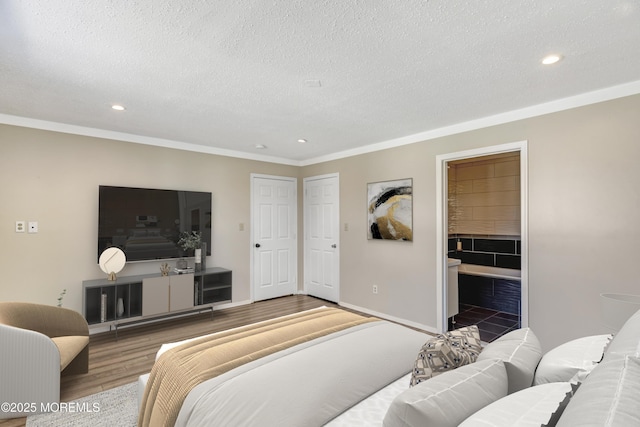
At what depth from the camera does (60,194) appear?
3.50m

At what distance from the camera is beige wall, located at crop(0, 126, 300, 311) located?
3.25 meters

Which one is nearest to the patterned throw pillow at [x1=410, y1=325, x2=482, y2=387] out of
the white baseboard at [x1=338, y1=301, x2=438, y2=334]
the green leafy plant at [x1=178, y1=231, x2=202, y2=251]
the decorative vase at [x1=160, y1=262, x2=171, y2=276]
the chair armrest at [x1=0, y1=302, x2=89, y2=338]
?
the white baseboard at [x1=338, y1=301, x2=438, y2=334]

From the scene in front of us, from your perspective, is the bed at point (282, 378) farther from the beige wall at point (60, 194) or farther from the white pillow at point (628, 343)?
the beige wall at point (60, 194)

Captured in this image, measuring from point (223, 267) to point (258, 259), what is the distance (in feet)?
2.07

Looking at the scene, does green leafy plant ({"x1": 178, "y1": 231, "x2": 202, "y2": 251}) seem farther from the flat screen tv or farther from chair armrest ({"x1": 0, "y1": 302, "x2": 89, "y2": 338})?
chair armrest ({"x1": 0, "y1": 302, "x2": 89, "y2": 338})

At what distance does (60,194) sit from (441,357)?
13.7 feet

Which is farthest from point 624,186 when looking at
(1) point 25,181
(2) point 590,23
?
(1) point 25,181

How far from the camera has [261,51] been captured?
1.98 m

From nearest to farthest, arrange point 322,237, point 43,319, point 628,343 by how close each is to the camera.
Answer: point 628,343 → point 43,319 → point 322,237

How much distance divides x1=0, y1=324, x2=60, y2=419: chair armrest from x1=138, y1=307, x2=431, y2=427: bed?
79 centimetres

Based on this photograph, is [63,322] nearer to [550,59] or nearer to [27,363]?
[27,363]

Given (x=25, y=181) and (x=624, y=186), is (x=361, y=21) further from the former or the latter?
(x=25, y=181)

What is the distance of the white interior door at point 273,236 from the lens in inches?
202

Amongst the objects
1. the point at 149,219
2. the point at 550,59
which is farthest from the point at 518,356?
the point at 149,219
